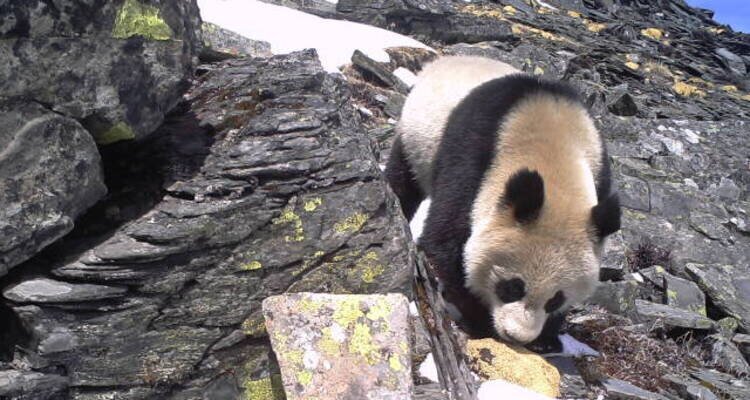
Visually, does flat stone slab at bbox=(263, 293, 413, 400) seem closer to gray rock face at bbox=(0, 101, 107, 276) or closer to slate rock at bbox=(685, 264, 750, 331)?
gray rock face at bbox=(0, 101, 107, 276)

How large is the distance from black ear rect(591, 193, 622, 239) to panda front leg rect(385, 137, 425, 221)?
2.64 meters

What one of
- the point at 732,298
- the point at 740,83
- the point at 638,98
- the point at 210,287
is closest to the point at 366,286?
the point at 210,287

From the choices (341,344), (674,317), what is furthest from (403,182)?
(341,344)

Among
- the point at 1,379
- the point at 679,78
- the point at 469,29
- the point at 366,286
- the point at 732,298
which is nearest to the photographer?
the point at 1,379

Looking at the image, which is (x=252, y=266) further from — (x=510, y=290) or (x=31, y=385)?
(x=510, y=290)

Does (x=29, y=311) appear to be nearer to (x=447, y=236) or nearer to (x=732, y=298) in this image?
(x=447, y=236)

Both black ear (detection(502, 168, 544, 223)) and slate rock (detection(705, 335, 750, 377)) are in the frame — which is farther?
slate rock (detection(705, 335, 750, 377))

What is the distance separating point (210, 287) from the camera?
4.34 meters

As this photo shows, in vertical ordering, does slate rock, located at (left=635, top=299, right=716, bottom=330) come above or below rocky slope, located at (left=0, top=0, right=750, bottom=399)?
below

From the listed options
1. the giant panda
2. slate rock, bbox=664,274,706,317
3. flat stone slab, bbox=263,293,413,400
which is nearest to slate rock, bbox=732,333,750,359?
slate rock, bbox=664,274,706,317

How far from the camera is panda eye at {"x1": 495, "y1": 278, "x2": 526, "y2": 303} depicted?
5984 millimetres

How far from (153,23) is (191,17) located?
2.13 ft

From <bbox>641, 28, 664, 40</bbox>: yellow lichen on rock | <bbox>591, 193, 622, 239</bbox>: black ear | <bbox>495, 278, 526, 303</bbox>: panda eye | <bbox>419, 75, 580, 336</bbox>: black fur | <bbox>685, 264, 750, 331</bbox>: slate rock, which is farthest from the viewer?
<bbox>641, 28, 664, 40</bbox>: yellow lichen on rock

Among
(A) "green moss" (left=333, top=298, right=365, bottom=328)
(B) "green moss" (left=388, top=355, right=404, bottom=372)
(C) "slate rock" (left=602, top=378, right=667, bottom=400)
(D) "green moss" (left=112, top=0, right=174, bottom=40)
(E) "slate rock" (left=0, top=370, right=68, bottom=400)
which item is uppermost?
(D) "green moss" (left=112, top=0, right=174, bottom=40)
